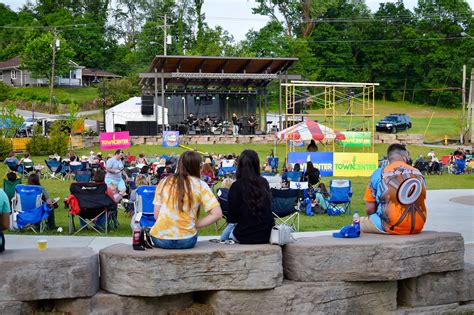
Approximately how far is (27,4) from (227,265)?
307 feet

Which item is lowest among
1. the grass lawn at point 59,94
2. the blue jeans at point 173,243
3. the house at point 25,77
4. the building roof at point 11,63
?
the blue jeans at point 173,243

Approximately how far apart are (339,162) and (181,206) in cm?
2025

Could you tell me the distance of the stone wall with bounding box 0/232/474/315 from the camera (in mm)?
6250

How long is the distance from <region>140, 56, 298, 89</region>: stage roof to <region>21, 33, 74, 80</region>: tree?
24.8m

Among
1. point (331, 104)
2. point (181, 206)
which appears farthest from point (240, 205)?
point (331, 104)

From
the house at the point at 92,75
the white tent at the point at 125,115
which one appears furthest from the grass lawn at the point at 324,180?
the house at the point at 92,75

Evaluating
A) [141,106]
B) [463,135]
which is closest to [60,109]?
[141,106]

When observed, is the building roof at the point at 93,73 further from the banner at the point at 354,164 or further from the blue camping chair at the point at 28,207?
the blue camping chair at the point at 28,207

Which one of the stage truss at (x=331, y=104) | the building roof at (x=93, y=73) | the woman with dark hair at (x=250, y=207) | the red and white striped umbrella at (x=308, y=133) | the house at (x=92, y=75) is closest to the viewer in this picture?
the woman with dark hair at (x=250, y=207)

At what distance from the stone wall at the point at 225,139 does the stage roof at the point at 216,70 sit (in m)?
4.05

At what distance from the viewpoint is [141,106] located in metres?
42.0

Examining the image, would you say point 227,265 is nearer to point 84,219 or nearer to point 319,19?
point 84,219

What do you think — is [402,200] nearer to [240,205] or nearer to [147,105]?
[240,205]

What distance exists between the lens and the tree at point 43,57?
6856 centimetres
